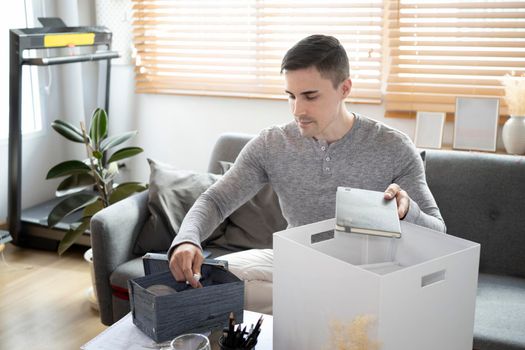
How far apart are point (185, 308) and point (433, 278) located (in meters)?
0.46

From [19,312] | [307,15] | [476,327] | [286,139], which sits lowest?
[19,312]

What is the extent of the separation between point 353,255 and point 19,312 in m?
2.01

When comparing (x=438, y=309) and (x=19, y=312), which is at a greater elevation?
(x=438, y=309)

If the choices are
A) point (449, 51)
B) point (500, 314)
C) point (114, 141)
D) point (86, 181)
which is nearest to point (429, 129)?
point (449, 51)

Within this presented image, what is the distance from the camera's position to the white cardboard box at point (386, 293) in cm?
91

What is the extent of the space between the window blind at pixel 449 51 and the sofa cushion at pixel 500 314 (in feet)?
2.83

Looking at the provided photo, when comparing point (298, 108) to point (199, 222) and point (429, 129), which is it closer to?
point (199, 222)

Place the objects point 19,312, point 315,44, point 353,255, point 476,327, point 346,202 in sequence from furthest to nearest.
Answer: point 19,312, point 476,327, point 315,44, point 353,255, point 346,202

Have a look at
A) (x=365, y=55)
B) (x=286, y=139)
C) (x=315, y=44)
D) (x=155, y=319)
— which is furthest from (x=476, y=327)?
(x=365, y=55)

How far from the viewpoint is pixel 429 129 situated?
9.01 feet

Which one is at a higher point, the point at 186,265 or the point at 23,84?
the point at 23,84

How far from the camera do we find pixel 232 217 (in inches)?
99.4

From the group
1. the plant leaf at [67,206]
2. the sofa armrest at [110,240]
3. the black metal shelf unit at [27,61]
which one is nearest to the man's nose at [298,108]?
the sofa armrest at [110,240]

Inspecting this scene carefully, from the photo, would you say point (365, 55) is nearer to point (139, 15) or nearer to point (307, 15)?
point (307, 15)
